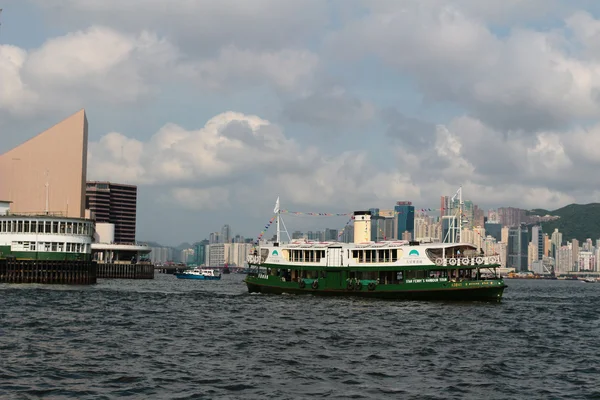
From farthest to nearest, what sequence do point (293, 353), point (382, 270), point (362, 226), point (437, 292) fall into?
point (362, 226) → point (382, 270) → point (437, 292) → point (293, 353)

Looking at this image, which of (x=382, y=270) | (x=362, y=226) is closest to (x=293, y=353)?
(x=382, y=270)

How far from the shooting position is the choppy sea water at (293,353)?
29.2 meters

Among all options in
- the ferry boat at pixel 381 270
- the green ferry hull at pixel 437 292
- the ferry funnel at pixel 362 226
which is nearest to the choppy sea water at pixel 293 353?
the green ferry hull at pixel 437 292

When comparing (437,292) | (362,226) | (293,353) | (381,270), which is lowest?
(293,353)

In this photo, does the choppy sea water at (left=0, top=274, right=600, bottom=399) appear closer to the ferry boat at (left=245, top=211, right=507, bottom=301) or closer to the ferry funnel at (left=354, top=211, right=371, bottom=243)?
the ferry boat at (left=245, top=211, right=507, bottom=301)

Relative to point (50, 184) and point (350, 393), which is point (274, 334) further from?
point (50, 184)

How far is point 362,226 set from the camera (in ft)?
277

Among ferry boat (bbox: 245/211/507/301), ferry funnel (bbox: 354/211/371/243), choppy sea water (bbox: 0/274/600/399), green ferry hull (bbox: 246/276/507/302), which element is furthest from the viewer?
ferry funnel (bbox: 354/211/371/243)

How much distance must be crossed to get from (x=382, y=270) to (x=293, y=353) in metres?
37.1

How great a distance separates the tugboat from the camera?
71188 mm

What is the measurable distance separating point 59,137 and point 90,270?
67918 millimetres

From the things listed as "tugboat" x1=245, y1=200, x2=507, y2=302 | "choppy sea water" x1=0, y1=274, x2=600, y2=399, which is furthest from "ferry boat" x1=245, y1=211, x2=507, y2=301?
"choppy sea water" x1=0, y1=274, x2=600, y2=399

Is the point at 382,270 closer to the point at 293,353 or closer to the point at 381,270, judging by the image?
the point at 381,270

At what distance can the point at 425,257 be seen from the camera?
7200 cm
